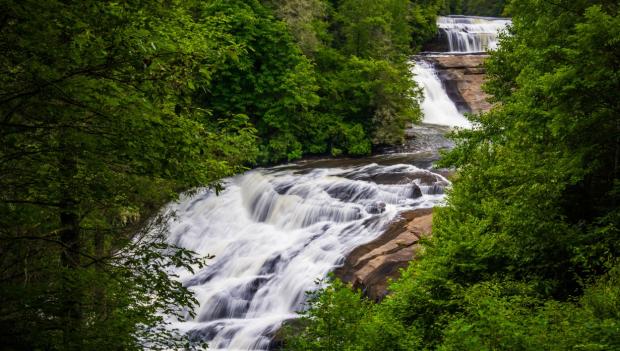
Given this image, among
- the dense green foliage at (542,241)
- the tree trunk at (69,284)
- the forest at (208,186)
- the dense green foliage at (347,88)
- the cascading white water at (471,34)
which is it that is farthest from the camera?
the cascading white water at (471,34)

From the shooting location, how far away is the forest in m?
4.64

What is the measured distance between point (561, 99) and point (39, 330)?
23.5 feet

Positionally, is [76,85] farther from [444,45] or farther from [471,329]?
[444,45]

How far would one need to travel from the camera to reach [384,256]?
46.7 ft

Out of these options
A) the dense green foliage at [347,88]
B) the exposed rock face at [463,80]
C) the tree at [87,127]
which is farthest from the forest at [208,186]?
the exposed rock face at [463,80]

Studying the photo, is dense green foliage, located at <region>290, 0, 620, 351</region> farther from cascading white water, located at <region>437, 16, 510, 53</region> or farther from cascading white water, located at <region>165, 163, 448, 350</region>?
cascading white water, located at <region>437, 16, 510, 53</region>

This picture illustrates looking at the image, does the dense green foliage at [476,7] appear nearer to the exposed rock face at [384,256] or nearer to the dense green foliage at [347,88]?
the dense green foliage at [347,88]

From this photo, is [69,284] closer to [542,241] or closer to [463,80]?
[542,241]

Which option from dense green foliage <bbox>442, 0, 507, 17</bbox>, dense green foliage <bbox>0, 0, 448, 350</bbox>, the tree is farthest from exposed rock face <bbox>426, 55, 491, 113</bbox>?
the tree

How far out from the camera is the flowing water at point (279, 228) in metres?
14.6

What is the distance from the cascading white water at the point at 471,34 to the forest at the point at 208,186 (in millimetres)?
27946

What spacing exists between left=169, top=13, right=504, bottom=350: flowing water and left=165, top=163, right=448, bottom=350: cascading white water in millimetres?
34

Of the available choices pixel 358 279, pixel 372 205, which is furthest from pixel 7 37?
pixel 372 205

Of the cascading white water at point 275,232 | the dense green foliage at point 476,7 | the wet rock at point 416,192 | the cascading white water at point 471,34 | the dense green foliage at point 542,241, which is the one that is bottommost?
the cascading white water at point 275,232
